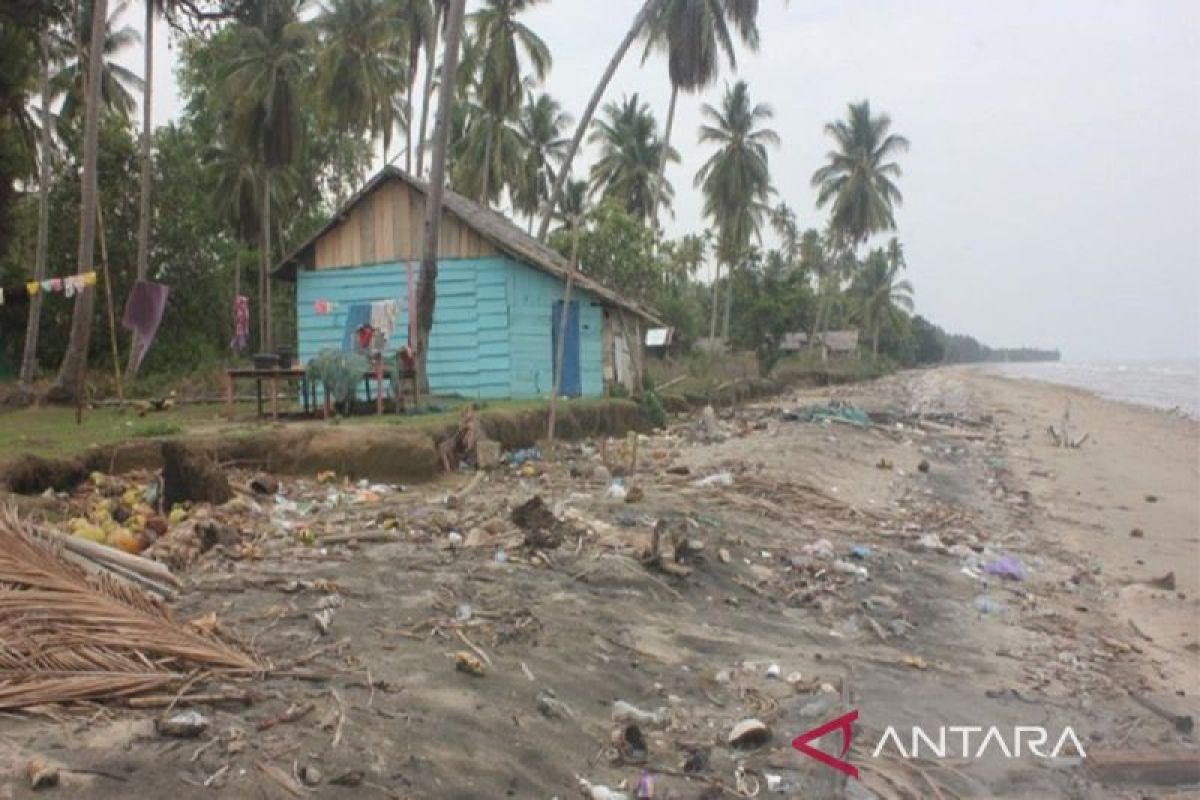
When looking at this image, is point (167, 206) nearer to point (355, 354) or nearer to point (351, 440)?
point (355, 354)

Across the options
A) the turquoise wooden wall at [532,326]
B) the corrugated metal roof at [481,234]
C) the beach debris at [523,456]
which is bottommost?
the beach debris at [523,456]

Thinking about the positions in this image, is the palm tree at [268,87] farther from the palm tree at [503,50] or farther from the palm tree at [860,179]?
the palm tree at [860,179]

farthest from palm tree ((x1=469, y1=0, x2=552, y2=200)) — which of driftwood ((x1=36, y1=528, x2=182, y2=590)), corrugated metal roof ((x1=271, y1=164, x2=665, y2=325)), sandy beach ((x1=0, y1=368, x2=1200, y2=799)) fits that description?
driftwood ((x1=36, y1=528, x2=182, y2=590))

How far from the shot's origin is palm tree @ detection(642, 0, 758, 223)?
2053 cm

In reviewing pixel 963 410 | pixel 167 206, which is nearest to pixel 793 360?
pixel 963 410

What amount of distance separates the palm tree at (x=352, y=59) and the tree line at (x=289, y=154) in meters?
0.05

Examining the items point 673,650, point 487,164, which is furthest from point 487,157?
point 673,650

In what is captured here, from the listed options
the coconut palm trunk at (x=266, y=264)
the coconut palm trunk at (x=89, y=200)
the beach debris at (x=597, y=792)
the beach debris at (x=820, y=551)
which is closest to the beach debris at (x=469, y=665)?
the beach debris at (x=597, y=792)

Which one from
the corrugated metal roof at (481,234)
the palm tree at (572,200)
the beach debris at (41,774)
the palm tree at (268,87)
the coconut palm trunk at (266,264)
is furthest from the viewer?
the palm tree at (572,200)

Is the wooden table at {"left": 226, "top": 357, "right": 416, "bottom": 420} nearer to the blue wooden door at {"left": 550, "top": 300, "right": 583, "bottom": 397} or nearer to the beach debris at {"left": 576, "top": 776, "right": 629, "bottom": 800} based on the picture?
the blue wooden door at {"left": 550, "top": 300, "right": 583, "bottom": 397}

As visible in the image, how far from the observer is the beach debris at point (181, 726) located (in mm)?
3246

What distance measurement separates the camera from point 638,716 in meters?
4.53

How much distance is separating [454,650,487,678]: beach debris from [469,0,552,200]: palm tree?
77.9 ft

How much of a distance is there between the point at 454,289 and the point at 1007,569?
1113cm
